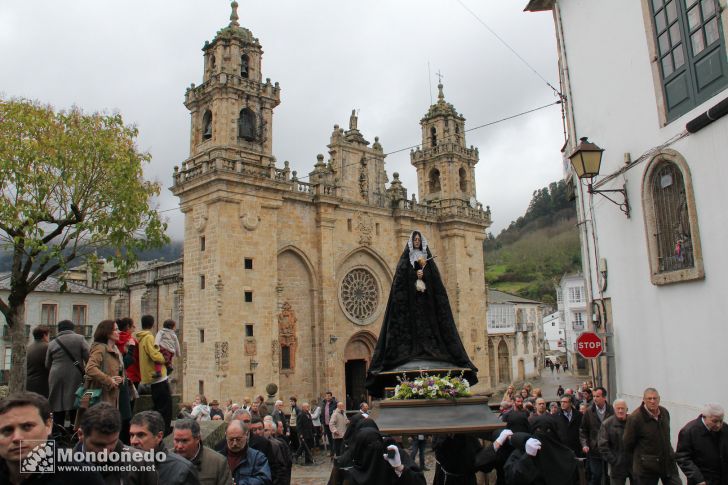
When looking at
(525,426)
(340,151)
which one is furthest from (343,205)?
(525,426)

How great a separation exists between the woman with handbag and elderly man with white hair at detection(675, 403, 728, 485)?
6.10m

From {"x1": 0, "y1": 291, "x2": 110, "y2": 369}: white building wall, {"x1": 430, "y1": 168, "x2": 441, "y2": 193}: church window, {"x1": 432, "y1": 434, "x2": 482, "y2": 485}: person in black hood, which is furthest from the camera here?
{"x1": 430, "y1": 168, "x2": 441, "y2": 193}: church window

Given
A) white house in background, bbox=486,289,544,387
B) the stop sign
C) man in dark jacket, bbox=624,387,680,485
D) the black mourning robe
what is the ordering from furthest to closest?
white house in background, bbox=486,289,544,387, the stop sign, the black mourning robe, man in dark jacket, bbox=624,387,680,485

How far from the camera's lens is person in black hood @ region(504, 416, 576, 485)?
17.4 ft

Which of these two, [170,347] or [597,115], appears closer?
[170,347]

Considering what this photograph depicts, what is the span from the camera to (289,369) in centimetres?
2559

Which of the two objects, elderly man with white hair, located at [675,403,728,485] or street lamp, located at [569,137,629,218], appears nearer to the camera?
elderly man with white hair, located at [675,403,728,485]

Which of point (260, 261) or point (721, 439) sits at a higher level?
point (260, 261)

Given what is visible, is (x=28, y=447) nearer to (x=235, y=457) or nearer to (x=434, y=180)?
(x=235, y=457)

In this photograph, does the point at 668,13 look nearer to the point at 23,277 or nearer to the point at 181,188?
the point at 23,277

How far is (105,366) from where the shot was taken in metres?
6.20

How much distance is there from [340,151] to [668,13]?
21481 millimetres

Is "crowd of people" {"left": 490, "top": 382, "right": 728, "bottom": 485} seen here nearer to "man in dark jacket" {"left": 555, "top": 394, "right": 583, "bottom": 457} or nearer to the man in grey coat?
"man in dark jacket" {"left": 555, "top": 394, "right": 583, "bottom": 457}

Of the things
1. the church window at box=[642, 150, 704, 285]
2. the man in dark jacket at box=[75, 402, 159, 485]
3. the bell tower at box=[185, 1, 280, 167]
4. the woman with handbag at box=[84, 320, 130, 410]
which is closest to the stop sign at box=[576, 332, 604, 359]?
the church window at box=[642, 150, 704, 285]
